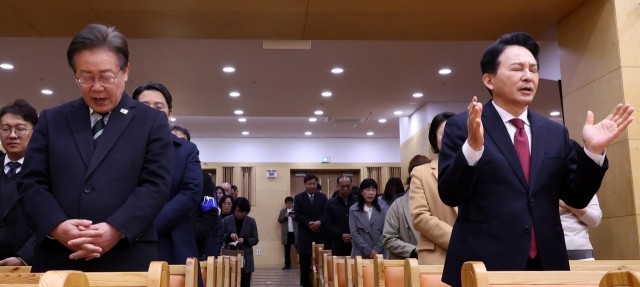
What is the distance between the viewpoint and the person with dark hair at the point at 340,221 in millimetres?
7441

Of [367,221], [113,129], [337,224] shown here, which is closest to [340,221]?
[337,224]

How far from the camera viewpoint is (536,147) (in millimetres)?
1968

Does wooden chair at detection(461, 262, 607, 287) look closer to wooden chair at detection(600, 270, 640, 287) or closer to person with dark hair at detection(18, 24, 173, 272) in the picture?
wooden chair at detection(600, 270, 640, 287)

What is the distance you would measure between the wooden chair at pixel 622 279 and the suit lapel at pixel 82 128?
61.2 inches

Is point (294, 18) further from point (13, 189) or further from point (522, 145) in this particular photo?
point (522, 145)

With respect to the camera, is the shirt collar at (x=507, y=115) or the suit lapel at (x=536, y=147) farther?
the shirt collar at (x=507, y=115)

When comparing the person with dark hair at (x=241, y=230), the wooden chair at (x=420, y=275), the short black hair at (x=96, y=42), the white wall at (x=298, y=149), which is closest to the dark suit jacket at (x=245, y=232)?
the person with dark hair at (x=241, y=230)

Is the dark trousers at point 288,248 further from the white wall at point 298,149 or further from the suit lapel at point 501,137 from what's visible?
the suit lapel at point 501,137

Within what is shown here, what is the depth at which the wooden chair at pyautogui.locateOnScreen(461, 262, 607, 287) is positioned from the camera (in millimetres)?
1266

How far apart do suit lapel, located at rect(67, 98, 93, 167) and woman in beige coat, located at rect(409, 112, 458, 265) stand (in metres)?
1.71

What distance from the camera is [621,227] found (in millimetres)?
4648

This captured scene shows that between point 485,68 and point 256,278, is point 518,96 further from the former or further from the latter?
point 256,278

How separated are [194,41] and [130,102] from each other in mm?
5720

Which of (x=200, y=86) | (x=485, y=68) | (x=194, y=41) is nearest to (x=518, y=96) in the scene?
(x=485, y=68)
